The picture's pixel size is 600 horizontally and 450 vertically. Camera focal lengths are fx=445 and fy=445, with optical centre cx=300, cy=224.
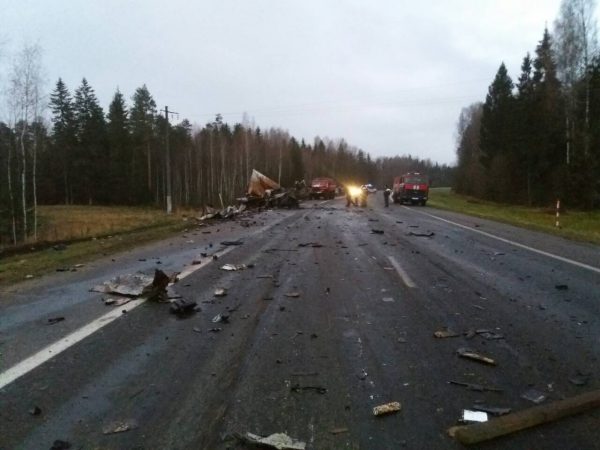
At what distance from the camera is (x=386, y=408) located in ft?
10.3

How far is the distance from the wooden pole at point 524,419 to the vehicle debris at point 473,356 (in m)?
0.81

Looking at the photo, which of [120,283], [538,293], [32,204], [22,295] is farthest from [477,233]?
[32,204]

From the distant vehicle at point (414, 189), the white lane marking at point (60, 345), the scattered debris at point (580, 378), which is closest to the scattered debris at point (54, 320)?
the white lane marking at point (60, 345)

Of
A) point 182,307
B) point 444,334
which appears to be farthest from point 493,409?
point 182,307

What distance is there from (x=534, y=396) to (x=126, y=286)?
5.69 m

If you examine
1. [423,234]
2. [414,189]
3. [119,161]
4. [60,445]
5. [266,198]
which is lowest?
[60,445]

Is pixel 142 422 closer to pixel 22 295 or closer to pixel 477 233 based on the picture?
pixel 22 295

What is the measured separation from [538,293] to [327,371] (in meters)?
4.22

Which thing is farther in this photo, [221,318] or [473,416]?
[221,318]

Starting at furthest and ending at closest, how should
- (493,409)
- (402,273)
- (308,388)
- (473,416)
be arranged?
(402,273) → (308,388) → (493,409) → (473,416)

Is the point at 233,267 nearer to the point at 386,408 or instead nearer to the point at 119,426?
the point at 119,426

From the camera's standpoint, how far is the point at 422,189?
3488 centimetres

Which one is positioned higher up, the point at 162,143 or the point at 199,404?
the point at 162,143

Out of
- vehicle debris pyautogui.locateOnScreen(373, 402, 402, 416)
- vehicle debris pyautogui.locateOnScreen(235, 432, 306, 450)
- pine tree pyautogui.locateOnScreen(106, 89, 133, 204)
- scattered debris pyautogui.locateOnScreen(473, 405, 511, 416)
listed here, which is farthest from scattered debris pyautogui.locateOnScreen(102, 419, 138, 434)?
pine tree pyautogui.locateOnScreen(106, 89, 133, 204)
